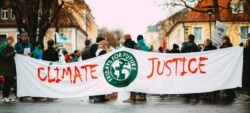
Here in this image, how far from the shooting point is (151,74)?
15.9 metres

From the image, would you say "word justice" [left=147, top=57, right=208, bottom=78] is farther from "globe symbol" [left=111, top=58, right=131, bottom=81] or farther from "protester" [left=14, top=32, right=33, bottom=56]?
"protester" [left=14, top=32, right=33, bottom=56]

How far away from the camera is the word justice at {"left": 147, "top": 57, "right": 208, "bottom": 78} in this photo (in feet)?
51.8

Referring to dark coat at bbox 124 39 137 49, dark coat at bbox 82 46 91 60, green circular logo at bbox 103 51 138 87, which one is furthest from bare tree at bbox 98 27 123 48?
green circular logo at bbox 103 51 138 87

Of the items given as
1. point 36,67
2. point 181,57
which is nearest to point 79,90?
point 36,67

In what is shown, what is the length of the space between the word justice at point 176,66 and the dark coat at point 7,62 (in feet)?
12.3

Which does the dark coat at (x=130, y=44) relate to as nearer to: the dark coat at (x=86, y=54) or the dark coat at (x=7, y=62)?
the dark coat at (x=86, y=54)

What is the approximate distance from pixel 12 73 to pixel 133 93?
3.35 m

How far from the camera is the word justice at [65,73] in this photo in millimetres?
16094

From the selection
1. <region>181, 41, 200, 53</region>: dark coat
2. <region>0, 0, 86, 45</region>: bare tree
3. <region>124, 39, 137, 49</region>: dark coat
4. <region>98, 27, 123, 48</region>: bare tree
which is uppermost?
<region>98, 27, 123, 48</region>: bare tree

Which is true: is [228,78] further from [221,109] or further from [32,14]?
[32,14]

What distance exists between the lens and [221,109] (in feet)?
42.9

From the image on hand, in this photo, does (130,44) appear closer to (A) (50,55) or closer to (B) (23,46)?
(A) (50,55)

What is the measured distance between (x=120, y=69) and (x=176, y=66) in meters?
1.48

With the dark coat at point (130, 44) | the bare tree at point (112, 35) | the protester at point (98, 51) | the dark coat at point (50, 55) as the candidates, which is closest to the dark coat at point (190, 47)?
the dark coat at point (130, 44)
